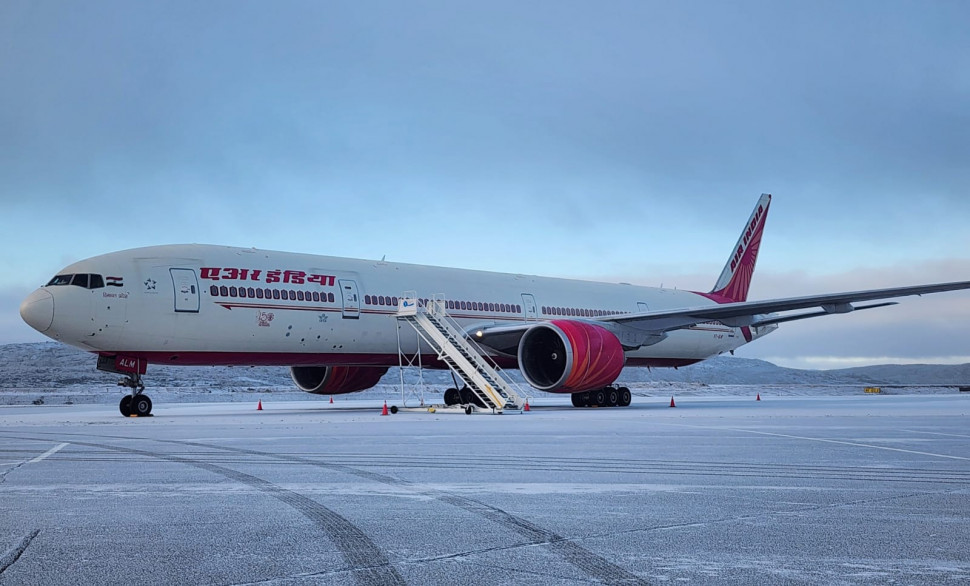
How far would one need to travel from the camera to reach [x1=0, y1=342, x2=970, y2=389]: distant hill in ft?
168

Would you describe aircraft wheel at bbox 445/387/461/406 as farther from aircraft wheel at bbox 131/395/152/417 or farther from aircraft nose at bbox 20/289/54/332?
aircraft nose at bbox 20/289/54/332

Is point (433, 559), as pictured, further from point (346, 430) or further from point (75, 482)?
point (346, 430)

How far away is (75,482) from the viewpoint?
254 inches

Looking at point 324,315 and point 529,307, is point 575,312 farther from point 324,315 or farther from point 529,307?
point 324,315

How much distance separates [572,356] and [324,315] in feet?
18.4

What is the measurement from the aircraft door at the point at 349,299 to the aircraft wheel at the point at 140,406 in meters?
4.71

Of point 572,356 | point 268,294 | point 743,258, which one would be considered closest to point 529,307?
point 572,356

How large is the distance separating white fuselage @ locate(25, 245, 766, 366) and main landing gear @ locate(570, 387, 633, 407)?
3.00m

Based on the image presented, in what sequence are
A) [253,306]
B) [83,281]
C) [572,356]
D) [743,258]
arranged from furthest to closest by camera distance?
[743,258] < [572,356] < [253,306] < [83,281]

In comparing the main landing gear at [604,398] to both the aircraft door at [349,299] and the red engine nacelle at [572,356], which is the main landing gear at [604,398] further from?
the aircraft door at [349,299]

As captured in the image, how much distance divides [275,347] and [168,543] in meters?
15.3

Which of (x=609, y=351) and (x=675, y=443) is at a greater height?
(x=609, y=351)

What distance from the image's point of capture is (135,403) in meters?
17.4

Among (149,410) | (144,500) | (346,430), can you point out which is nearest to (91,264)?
(149,410)
